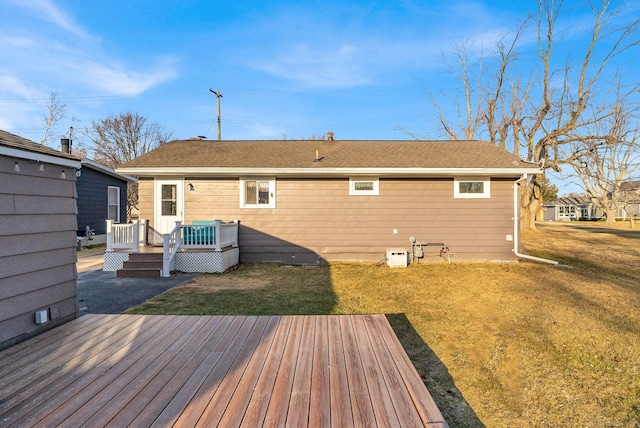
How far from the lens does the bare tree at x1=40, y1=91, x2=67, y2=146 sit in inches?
870

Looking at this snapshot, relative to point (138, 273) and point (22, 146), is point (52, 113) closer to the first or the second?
point (138, 273)

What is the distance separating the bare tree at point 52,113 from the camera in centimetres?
2211

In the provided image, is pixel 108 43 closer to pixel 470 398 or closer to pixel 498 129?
pixel 470 398

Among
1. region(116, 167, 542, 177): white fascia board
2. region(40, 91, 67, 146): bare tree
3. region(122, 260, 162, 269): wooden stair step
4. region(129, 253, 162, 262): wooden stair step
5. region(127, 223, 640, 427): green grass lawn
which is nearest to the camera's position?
region(127, 223, 640, 427): green grass lawn

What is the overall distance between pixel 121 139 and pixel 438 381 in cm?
3143

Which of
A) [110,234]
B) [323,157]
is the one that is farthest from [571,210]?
[110,234]

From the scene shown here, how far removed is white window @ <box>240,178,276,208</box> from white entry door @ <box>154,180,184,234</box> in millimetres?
1796

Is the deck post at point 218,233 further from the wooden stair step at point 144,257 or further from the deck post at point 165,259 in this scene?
the wooden stair step at point 144,257

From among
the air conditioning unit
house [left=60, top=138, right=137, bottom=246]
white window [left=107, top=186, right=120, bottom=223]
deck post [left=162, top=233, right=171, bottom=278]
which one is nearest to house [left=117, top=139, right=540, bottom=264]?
the air conditioning unit

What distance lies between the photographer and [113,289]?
606 centimetres

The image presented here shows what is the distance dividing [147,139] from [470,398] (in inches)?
1245

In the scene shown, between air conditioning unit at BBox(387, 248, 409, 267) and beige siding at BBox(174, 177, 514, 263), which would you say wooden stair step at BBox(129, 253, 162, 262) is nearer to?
beige siding at BBox(174, 177, 514, 263)

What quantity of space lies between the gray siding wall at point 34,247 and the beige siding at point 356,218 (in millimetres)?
5660

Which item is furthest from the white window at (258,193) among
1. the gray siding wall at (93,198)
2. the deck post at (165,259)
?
the gray siding wall at (93,198)
